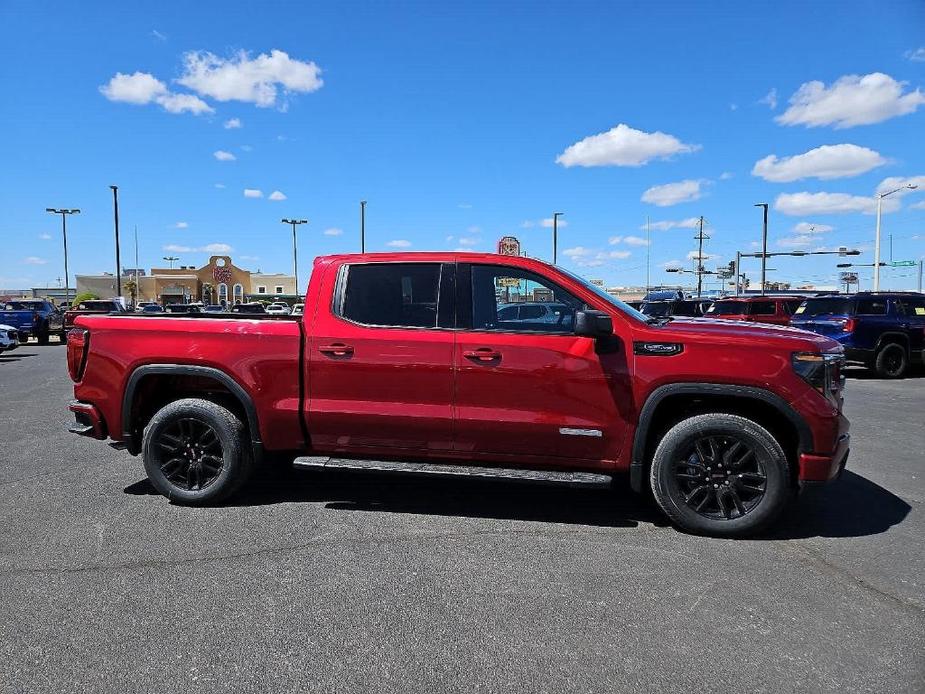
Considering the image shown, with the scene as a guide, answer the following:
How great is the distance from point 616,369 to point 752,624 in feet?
5.52

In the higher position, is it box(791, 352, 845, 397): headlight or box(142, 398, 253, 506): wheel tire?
box(791, 352, 845, 397): headlight

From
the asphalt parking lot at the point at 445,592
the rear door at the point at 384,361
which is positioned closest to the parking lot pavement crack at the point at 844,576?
the asphalt parking lot at the point at 445,592

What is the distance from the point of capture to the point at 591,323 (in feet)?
13.1

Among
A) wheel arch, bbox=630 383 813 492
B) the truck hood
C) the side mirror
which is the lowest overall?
wheel arch, bbox=630 383 813 492

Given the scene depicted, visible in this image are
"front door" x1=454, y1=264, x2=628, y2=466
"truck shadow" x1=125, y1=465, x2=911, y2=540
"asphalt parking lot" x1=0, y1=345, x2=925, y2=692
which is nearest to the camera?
"asphalt parking lot" x1=0, y1=345, x2=925, y2=692

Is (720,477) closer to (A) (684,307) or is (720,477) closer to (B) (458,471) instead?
(B) (458,471)

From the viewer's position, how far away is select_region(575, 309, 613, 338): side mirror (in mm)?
3988

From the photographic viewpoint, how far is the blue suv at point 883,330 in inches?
532

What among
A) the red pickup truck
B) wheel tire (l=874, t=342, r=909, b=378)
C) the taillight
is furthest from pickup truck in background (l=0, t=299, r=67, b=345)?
wheel tire (l=874, t=342, r=909, b=378)

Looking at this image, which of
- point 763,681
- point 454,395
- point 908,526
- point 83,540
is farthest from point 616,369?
point 83,540

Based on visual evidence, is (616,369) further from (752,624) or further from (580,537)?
(752,624)

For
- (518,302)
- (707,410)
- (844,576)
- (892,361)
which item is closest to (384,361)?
(518,302)

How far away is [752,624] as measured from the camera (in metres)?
3.09

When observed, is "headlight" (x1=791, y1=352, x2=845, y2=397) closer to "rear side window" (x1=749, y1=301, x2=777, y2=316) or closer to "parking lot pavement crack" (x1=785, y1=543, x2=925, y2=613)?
"parking lot pavement crack" (x1=785, y1=543, x2=925, y2=613)
